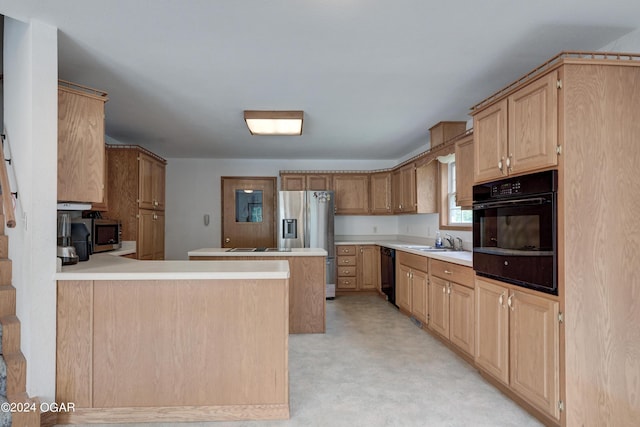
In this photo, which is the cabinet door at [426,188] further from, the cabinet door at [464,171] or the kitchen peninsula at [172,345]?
the kitchen peninsula at [172,345]

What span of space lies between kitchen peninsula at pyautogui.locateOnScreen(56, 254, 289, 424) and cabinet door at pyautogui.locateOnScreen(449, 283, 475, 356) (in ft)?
5.12

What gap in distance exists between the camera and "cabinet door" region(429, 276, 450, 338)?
342cm

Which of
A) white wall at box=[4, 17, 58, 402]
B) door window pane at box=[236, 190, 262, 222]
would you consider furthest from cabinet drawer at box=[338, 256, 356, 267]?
white wall at box=[4, 17, 58, 402]

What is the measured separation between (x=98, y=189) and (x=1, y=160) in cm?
52

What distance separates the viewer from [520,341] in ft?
7.38

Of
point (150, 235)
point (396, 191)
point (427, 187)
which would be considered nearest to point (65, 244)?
point (150, 235)

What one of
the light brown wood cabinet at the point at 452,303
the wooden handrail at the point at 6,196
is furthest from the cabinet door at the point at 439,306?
the wooden handrail at the point at 6,196

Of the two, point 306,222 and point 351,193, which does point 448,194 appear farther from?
point 306,222

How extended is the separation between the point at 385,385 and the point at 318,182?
3.95 m

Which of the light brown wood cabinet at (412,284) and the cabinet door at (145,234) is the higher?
the cabinet door at (145,234)

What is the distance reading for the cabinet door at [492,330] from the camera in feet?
7.90

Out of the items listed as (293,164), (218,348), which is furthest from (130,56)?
(293,164)

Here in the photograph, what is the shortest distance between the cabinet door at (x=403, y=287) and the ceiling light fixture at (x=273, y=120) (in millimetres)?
2111

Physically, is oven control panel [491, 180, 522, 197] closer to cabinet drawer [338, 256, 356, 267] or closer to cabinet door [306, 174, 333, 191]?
cabinet drawer [338, 256, 356, 267]
